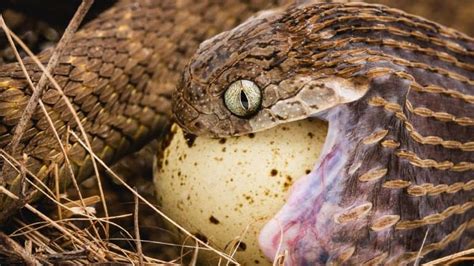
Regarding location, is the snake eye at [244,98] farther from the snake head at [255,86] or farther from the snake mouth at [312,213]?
the snake mouth at [312,213]

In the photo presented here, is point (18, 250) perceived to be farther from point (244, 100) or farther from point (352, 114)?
point (352, 114)

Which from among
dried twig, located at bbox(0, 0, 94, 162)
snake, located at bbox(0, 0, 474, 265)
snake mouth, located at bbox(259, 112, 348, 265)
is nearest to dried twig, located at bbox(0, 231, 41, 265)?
snake, located at bbox(0, 0, 474, 265)

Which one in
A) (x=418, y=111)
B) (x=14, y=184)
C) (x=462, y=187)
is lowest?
(x=14, y=184)

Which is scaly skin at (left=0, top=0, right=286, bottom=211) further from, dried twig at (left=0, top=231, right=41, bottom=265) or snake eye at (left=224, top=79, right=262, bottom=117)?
snake eye at (left=224, top=79, right=262, bottom=117)

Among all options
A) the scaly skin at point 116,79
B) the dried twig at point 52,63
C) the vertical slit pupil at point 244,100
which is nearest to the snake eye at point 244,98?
the vertical slit pupil at point 244,100

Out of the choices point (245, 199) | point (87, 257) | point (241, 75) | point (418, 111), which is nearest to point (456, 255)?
point (418, 111)

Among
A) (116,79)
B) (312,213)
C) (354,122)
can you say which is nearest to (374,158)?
(354,122)

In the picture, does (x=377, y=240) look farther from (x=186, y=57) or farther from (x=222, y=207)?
(x=186, y=57)
